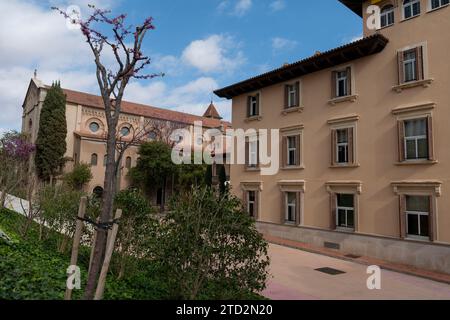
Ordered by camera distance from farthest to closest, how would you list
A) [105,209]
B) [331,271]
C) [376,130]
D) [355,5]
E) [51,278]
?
1. [355,5]
2. [376,130]
3. [331,271]
4. [51,278]
5. [105,209]

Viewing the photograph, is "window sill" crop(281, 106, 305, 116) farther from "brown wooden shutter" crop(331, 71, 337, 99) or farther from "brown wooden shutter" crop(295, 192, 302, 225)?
"brown wooden shutter" crop(295, 192, 302, 225)

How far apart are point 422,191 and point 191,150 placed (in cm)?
3159

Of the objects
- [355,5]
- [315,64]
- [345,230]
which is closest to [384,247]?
[345,230]

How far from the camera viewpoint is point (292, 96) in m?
17.0

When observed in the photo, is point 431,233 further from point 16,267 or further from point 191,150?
point 191,150

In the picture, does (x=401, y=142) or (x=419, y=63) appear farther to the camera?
(x=401, y=142)

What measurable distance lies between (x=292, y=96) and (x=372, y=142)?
17.5 feet

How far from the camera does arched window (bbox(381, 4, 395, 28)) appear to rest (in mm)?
13287

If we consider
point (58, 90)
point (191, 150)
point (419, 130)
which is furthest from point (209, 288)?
point (58, 90)

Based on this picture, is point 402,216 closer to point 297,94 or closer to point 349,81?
point 349,81

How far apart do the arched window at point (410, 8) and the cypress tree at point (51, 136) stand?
34.6 metres

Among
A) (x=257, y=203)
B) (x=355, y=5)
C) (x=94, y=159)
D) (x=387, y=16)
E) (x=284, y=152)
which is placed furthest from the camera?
(x=94, y=159)

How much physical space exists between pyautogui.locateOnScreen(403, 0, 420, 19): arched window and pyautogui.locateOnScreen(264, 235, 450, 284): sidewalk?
1001 cm
